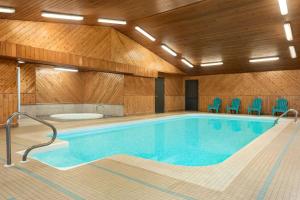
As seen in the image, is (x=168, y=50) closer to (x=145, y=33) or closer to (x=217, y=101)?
(x=145, y=33)

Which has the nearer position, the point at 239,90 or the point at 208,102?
the point at 239,90

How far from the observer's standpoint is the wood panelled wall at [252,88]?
35.2 feet

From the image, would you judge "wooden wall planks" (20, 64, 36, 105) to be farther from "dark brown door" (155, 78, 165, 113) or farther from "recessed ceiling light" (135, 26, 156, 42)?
"dark brown door" (155, 78, 165, 113)

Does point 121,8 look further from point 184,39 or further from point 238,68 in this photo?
point 238,68

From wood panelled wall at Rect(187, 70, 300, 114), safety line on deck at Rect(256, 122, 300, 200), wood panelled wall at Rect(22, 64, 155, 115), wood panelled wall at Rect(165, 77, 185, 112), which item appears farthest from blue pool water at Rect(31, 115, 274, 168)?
wood panelled wall at Rect(165, 77, 185, 112)

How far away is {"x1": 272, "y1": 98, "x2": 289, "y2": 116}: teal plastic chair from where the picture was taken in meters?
10.5

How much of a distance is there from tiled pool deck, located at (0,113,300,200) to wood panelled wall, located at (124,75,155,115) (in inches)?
280

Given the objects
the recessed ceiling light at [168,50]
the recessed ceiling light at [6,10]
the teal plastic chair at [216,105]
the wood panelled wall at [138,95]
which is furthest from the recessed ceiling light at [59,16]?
the teal plastic chair at [216,105]

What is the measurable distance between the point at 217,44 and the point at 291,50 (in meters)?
2.97

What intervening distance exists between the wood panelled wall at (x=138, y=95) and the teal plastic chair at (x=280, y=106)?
628 centimetres

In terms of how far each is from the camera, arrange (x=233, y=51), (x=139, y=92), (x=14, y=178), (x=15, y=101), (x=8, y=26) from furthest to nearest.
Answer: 1. (x=139, y=92)
2. (x=233, y=51)
3. (x=15, y=101)
4. (x=8, y=26)
5. (x=14, y=178)

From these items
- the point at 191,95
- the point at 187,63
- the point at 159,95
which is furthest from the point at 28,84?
the point at 191,95

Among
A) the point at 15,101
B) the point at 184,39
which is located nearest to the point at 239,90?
the point at 184,39

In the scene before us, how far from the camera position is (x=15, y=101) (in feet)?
21.5
